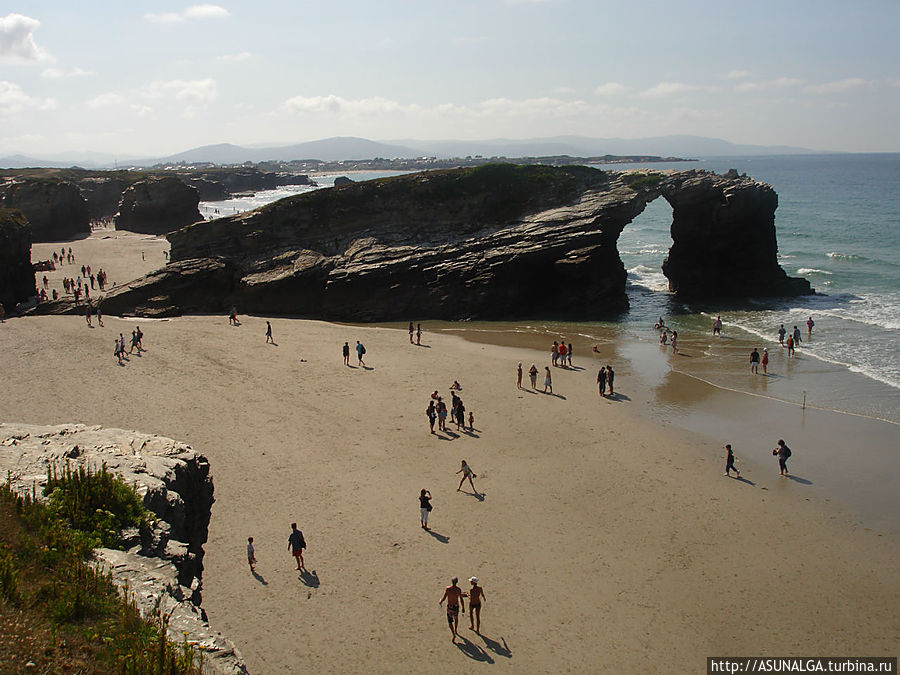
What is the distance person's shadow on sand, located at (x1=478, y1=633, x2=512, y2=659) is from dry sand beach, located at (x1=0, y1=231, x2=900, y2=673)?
3 cm

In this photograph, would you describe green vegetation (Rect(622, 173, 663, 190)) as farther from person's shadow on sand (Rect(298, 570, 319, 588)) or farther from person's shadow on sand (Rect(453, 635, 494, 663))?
person's shadow on sand (Rect(453, 635, 494, 663))

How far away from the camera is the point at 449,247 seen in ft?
120

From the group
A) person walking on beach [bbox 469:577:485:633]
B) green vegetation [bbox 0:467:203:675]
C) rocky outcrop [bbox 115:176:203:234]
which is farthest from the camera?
rocky outcrop [bbox 115:176:203:234]

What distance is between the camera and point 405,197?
1511 inches

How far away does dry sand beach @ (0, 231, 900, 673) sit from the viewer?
34.9 ft

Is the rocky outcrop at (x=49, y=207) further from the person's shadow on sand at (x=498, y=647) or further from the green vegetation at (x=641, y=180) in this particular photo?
the person's shadow on sand at (x=498, y=647)

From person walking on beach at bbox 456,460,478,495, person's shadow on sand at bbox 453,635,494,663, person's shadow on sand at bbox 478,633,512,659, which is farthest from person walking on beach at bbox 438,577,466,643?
person walking on beach at bbox 456,460,478,495

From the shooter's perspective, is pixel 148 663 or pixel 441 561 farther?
pixel 441 561

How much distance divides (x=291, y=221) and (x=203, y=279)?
6.12 meters

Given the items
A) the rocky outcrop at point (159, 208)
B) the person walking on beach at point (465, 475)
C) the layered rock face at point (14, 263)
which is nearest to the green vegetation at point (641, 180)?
the person walking on beach at point (465, 475)

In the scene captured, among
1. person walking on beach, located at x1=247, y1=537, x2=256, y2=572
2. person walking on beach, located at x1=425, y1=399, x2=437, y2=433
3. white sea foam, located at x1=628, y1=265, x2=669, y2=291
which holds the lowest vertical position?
person walking on beach, located at x1=247, y1=537, x2=256, y2=572

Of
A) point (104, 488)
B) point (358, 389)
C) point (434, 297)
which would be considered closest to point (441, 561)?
point (104, 488)

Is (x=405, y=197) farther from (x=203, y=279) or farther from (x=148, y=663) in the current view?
(x=148, y=663)

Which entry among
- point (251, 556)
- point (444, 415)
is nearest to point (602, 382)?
point (444, 415)
